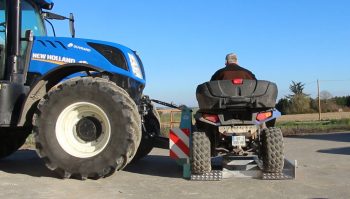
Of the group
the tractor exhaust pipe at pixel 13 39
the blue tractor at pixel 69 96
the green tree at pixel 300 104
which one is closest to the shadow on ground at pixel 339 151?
the blue tractor at pixel 69 96

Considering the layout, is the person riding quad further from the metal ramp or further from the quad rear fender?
the quad rear fender

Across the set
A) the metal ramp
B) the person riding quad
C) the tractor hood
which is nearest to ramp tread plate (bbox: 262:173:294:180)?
the metal ramp

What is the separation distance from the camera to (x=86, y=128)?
7.31 m

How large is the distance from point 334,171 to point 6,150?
637 centimetres

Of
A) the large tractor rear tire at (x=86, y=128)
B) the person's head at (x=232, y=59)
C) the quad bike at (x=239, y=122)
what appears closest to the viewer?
the large tractor rear tire at (x=86, y=128)

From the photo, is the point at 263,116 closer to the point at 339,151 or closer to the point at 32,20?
the point at 32,20

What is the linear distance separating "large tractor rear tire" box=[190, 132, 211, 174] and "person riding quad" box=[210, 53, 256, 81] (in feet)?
A: 3.84

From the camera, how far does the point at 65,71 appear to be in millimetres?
7574

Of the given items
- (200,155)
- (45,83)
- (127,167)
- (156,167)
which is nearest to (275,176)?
(200,155)

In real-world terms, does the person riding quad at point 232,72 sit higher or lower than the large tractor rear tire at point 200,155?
higher

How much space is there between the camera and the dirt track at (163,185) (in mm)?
6082

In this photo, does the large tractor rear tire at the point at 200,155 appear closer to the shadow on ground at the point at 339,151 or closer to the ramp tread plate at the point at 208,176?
the ramp tread plate at the point at 208,176

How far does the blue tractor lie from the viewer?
6969 mm

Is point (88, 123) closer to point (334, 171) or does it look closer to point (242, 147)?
point (242, 147)
